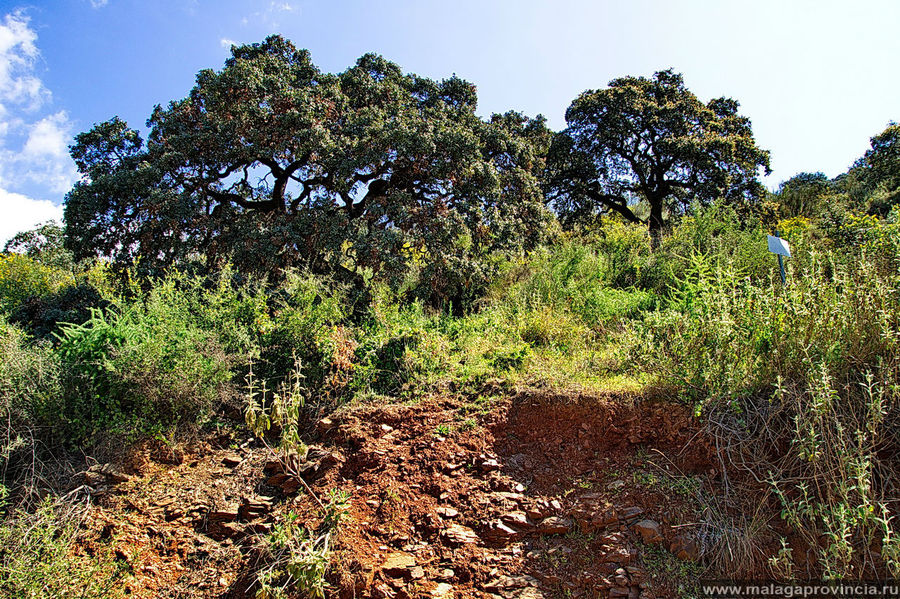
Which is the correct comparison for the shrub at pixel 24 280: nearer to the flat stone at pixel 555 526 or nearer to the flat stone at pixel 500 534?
the flat stone at pixel 500 534

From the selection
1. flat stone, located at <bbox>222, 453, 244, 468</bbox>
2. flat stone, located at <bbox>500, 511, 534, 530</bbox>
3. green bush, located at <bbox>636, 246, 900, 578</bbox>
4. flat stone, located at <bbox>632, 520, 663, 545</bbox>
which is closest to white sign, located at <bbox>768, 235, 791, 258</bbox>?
green bush, located at <bbox>636, 246, 900, 578</bbox>

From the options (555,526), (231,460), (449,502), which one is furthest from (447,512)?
(231,460)

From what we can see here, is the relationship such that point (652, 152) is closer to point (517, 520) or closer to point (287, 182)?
point (287, 182)

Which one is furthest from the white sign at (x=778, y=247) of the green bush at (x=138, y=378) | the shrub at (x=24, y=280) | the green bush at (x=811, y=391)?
the shrub at (x=24, y=280)

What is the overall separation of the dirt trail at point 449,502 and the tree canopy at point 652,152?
955 cm

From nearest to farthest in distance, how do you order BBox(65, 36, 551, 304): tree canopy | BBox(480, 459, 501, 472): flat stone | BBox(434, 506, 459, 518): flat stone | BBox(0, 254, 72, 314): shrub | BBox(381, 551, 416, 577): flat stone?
BBox(381, 551, 416, 577): flat stone
BBox(434, 506, 459, 518): flat stone
BBox(480, 459, 501, 472): flat stone
BBox(65, 36, 551, 304): tree canopy
BBox(0, 254, 72, 314): shrub

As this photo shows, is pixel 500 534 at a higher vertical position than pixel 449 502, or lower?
lower

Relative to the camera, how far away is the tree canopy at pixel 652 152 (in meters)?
11.4

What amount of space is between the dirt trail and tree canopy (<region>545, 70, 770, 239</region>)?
955 cm

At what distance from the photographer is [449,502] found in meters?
3.28

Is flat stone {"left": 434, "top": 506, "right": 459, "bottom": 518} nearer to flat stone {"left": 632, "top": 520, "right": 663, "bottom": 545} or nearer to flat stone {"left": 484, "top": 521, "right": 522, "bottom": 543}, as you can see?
flat stone {"left": 484, "top": 521, "right": 522, "bottom": 543}

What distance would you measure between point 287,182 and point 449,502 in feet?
21.1

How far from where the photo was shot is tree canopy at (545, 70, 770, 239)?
37.5 ft

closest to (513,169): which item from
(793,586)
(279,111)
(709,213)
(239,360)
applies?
(709,213)
